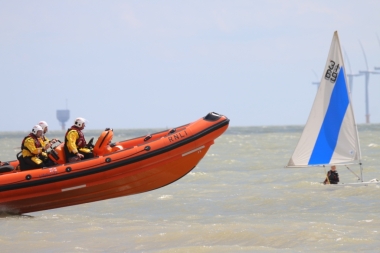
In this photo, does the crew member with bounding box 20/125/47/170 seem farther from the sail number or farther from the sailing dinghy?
the sail number

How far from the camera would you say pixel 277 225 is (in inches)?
408

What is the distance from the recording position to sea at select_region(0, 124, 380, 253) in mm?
9242

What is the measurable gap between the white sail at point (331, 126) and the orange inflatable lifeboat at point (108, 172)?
2648 mm

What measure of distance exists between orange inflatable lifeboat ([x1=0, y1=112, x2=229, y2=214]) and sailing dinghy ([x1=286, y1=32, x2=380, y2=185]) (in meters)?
2.64

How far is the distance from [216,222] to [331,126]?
4.21 metres

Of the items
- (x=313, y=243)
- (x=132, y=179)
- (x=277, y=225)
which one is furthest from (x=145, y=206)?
(x=313, y=243)

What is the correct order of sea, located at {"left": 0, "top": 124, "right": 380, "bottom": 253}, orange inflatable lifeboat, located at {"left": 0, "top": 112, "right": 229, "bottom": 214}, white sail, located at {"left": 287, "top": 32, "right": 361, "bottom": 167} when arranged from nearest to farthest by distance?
sea, located at {"left": 0, "top": 124, "right": 380, "bottom": 253}
orange inflatable lifeboat, located at {"left": 0, "top": 112, "right": 229, "bottom": 214}
white sail, located at {"left": 287, "top": 32, "right": 361, "bottom": 167}

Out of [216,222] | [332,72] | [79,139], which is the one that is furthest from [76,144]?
[332,72]

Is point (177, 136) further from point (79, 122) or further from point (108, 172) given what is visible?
point (79, 122)

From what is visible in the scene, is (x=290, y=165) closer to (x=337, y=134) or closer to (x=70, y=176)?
(x=337, y=134)

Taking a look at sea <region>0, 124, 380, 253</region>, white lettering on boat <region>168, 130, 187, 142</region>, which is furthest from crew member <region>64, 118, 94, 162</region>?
white lettering on boat <region>168, 130, 187, 142</region>

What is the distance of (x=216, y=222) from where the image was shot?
36.0 ft

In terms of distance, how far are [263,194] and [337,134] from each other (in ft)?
5.53

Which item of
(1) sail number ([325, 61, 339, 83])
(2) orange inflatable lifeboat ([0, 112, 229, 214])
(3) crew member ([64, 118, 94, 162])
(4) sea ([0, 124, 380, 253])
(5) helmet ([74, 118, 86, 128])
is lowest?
(4) sea ([0, 124, 380, 253])
